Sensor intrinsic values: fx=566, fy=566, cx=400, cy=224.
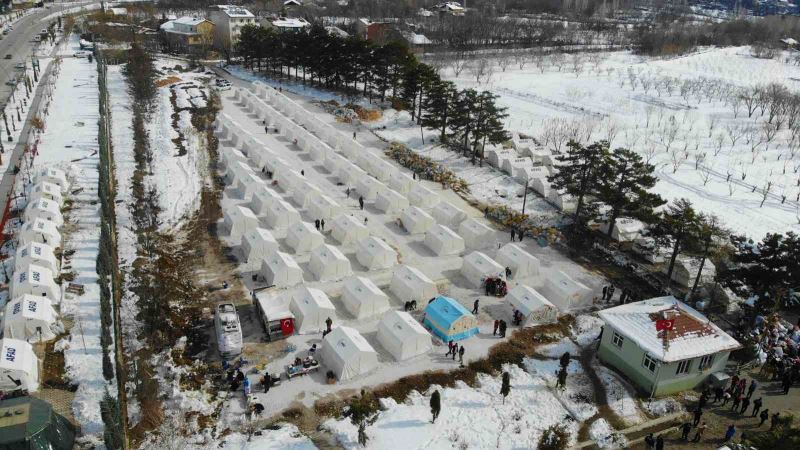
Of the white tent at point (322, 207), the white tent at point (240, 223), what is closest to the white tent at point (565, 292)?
the white tent at point (322, 207)

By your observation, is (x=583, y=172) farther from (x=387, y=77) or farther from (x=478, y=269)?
(x=387, y=77)

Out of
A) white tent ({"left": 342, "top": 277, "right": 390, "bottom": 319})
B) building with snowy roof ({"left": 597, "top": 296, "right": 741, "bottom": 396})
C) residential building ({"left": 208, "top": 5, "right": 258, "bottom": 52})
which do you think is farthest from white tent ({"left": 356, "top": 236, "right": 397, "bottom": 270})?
residential building ({"left": 208, "top": 5, "right": 258, "bottom": 52})

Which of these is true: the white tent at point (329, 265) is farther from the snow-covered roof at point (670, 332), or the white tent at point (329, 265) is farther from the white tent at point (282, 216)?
the snow-covered roof at point (670, 332)

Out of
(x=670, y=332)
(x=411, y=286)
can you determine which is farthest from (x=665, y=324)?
(x=411, y=286)

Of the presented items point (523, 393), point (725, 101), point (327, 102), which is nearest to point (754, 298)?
point (523, 393)

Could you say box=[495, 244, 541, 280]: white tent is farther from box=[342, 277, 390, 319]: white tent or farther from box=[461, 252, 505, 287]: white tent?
box=[342, 277, 390, 319]: white tent
